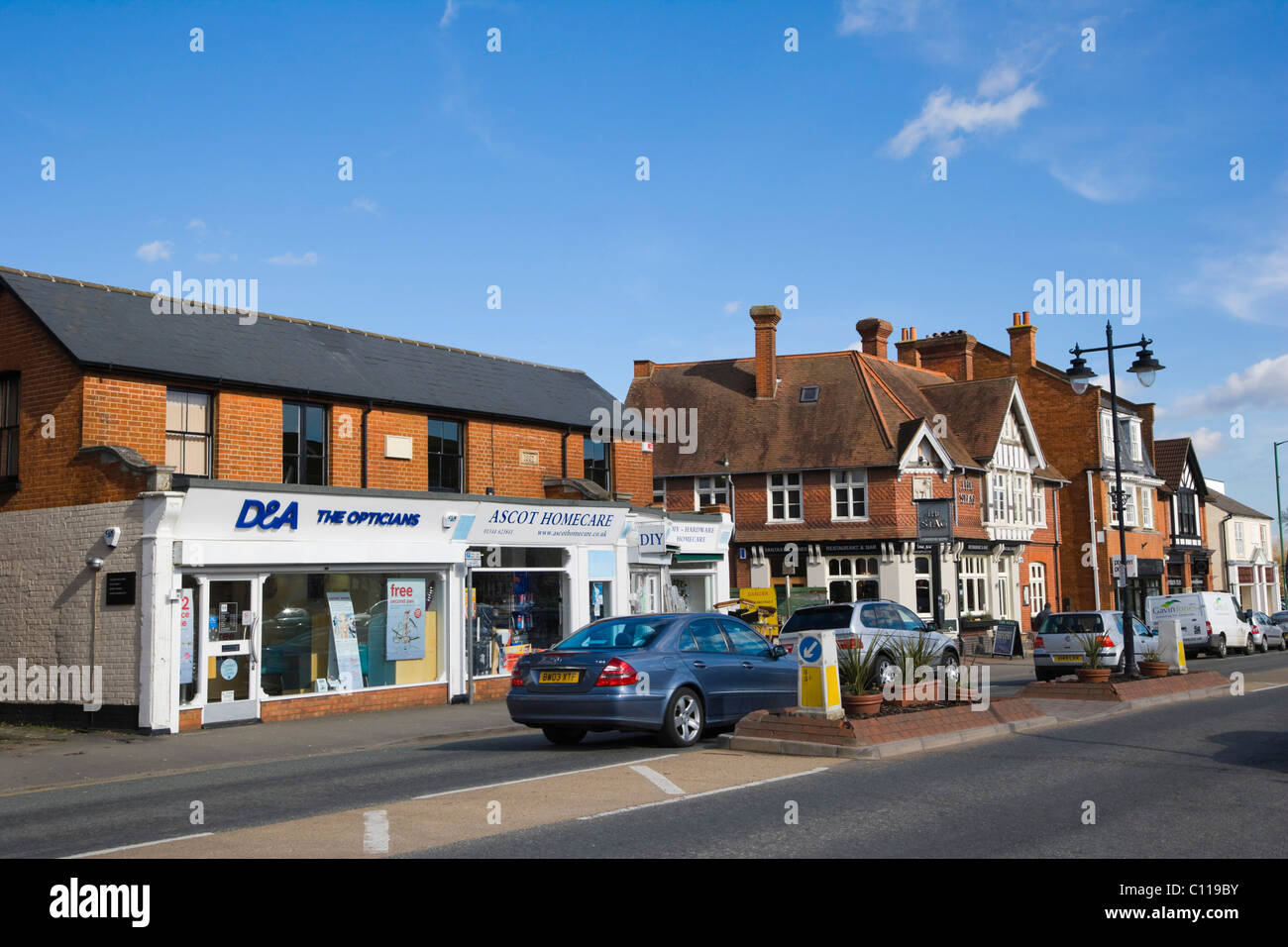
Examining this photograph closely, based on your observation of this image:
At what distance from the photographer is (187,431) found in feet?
62.9

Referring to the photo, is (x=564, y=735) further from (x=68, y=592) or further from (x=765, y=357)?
(x=765, y=357)

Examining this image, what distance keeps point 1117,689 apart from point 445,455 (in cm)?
1291

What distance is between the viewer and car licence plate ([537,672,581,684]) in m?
12.8

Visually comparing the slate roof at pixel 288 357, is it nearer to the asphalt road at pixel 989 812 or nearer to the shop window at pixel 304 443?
the shop window at pixel 304 443

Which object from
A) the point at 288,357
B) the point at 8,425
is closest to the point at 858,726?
A: the point at 288,357

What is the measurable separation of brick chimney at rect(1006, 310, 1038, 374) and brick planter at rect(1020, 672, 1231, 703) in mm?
33345

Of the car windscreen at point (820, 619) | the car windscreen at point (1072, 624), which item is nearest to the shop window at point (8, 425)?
the car windscreen at point (820, 619)

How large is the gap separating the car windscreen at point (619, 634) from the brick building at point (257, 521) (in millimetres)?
6589

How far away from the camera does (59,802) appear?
10.9 meters

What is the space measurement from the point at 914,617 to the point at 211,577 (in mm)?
11425

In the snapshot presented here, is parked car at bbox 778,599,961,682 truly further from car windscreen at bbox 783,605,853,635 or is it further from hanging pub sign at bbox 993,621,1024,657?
hanging pub sign at bbox 993,621,1024,657
